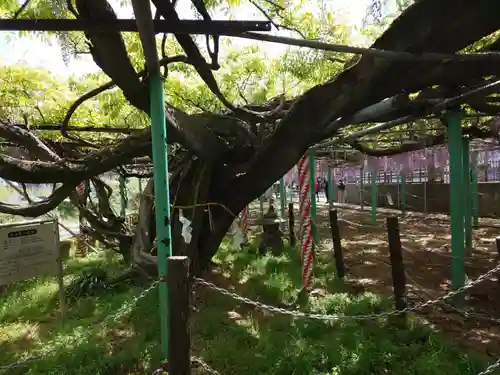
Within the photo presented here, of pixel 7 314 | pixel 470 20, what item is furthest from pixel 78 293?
pixel 470 20

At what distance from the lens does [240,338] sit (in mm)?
4176

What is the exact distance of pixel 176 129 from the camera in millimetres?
4086

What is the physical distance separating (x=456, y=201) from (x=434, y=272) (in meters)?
2.21

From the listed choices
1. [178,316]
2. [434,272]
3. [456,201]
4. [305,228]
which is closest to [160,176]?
[178,316]

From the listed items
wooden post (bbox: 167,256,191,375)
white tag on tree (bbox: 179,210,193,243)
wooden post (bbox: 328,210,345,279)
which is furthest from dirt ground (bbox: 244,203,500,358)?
wooden post (bbox: 167,256,191,375)

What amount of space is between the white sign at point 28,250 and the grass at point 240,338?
2.71 feet

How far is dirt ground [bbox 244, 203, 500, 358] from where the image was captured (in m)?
4.24

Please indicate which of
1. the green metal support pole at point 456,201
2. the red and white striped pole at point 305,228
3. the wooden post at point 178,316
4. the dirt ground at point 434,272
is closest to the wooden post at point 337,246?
the dirt ground at point 434,272

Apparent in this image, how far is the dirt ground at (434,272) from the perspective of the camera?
424cm

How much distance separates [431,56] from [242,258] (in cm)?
622

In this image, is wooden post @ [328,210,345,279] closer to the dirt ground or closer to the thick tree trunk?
the dirt ground

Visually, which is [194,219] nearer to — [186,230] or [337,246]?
[186,230]

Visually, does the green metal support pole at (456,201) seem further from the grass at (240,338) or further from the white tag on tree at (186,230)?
the white tag on tree at (186,230)

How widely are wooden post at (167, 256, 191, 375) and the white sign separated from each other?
11.0 feet
